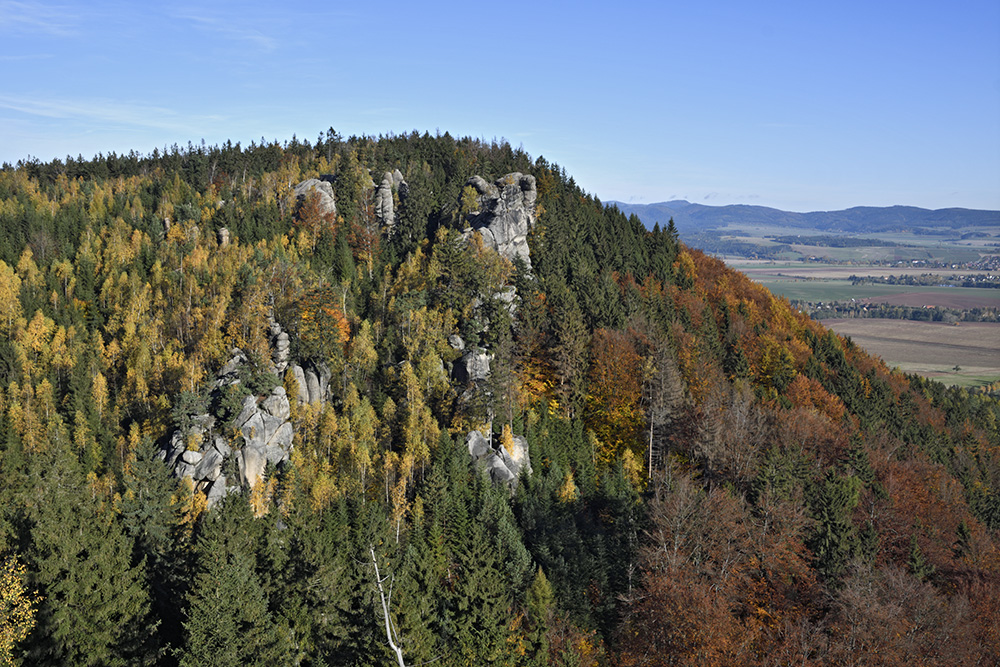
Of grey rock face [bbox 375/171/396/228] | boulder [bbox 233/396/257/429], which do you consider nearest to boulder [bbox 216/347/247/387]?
boulder [bbox 233/396/257/429]

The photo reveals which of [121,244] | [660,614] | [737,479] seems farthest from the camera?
[121,244]

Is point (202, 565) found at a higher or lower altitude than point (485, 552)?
higher

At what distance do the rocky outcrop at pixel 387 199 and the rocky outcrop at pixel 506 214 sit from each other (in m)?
17.1

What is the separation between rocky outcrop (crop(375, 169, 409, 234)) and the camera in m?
122

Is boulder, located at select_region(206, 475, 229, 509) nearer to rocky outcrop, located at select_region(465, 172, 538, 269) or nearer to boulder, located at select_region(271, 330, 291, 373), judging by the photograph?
boulder, located at select_region(271, 330, 291, 373)

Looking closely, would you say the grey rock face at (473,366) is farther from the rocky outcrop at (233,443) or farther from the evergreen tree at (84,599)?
the evergreen tree at (84,599)

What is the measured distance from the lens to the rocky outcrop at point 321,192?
119938 mm

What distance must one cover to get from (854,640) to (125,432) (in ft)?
276

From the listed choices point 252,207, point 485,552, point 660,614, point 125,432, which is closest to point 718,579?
point 660,614

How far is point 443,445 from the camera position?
7119 centimetres

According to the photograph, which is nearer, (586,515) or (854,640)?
(854,640)

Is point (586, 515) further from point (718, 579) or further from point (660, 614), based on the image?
point (660, 614)

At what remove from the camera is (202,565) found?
118ft

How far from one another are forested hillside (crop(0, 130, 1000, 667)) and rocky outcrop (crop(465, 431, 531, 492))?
2.22 feet
